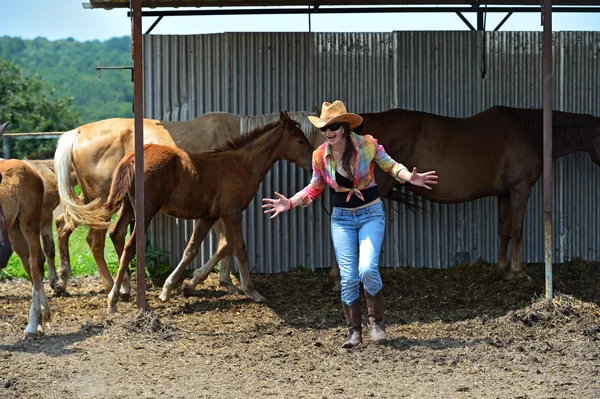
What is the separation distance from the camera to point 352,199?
20.3ft

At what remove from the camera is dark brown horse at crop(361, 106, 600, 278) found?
31.2 feet

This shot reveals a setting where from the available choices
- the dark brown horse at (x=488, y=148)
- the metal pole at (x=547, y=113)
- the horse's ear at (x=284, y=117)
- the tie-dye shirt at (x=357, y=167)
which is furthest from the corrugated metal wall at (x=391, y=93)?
the tie-dye shirt at (x=357, y=167)

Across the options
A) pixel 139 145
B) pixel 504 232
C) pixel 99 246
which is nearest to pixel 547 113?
pixel 504 232

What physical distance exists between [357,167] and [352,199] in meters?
0.25

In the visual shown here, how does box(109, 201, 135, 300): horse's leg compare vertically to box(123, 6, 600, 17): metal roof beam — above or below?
below

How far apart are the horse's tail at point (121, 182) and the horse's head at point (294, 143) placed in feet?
5.89

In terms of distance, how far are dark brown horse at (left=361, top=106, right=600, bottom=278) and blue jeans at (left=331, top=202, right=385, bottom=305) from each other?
124 inches

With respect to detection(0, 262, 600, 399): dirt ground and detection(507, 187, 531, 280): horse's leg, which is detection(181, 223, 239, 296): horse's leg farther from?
detection(507, 187, 531, 280): horse's leg

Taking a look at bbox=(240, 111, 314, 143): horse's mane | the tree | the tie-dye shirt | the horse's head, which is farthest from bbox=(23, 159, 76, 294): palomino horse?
the tree

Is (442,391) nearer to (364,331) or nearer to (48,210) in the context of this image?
(364,331)

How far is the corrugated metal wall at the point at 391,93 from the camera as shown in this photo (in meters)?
10.3

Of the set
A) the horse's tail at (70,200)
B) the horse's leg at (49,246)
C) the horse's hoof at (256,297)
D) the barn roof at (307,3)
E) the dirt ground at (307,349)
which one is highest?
the barn roof at (307,3)

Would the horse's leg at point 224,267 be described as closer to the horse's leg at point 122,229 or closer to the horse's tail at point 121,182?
the horse's leg at point 122,229

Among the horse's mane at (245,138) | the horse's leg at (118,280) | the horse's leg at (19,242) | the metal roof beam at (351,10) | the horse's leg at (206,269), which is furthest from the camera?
the metal roof beam at (351,10)
